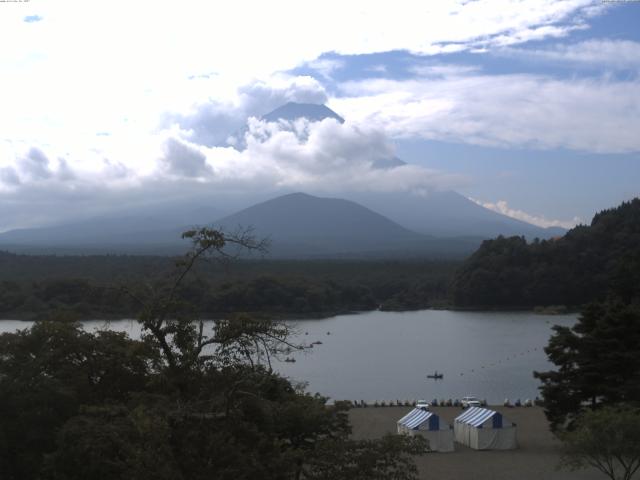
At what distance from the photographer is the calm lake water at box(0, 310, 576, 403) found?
17328 mm

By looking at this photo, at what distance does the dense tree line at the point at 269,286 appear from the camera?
28.9m

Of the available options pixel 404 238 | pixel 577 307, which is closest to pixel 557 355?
pixel 577 307

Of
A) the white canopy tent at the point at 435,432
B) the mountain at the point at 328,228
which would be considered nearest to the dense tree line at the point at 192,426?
the white canopy tent at the point at 435,432

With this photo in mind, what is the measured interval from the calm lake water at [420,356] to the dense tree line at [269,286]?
1.72 meters

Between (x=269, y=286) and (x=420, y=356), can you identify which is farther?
(x=269, y=286)

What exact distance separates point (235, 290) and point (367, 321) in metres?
5.59

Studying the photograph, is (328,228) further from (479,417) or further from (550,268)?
(479,417)

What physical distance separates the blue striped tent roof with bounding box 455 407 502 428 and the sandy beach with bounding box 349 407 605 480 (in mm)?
359

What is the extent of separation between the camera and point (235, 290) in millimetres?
31781

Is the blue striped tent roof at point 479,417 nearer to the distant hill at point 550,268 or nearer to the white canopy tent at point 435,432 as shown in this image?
the white canopy tent at point 435,432

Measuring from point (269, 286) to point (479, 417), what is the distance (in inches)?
896

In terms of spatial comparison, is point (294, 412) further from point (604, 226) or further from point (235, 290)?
point (604, 226)

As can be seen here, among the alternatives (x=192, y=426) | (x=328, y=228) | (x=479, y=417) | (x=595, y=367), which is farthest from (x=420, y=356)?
(x=328, y=228)

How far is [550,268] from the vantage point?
36312 millimetres
